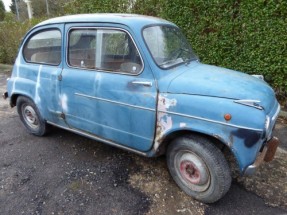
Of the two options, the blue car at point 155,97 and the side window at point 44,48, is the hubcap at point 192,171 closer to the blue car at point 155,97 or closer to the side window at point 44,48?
the blue car at point 155,97

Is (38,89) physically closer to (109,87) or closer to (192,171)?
(109,87)

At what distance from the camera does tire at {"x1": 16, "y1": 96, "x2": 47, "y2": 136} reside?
13.6ft

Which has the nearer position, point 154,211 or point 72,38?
point 154,211

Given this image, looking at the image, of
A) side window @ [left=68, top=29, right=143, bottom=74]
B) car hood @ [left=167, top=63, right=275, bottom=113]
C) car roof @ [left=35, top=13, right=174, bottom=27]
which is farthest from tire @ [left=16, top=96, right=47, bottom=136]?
car hood @ [left=167, top=63, right=275, bottom=113]

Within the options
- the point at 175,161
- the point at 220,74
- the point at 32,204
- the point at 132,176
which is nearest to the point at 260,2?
the point at 220,74

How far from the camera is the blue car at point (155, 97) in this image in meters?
2.48

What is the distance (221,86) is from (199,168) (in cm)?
89

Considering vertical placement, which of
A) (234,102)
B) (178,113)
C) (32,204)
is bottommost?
(32,204)

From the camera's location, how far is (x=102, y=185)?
316cm

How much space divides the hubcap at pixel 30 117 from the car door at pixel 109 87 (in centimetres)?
97

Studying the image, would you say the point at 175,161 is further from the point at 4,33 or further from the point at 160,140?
the point at 4,33

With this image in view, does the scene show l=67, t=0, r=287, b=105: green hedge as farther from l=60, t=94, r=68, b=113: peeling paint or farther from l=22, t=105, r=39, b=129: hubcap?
l=22, t=105, r=39, b=129: hubcap

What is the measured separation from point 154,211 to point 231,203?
86cm

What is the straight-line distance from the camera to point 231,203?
2875mm
